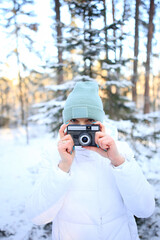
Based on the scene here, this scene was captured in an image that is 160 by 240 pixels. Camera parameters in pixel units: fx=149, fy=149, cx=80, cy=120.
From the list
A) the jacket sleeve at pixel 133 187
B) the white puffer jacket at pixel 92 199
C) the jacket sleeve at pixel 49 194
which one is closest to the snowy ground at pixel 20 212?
the white puffer jacket at pixel 92 199

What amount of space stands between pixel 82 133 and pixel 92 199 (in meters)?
0.62

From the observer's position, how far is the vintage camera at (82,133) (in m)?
1.29

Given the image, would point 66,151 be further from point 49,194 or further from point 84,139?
point 49,194

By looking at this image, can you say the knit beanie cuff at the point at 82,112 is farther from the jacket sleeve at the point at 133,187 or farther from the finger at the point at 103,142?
the jacket sleeve at the point at 133,187

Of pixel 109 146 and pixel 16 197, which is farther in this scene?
pixel 16 197

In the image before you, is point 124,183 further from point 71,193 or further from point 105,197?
point 71,193

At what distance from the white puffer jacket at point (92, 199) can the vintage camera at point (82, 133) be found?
259 millimetres

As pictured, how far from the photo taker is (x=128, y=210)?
146 centimetres

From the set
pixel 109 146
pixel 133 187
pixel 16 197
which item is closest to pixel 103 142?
pixel 109 146

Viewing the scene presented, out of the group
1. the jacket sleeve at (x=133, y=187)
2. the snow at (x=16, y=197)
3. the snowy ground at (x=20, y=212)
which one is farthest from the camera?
the snow at (x=16, y=197)

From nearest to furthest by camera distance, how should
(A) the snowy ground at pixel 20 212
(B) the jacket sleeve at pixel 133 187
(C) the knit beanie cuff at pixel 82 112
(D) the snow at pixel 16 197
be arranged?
(B) the jacket sleeve at pixel 133 187
(C) the knit beanie cuff at pixel 82 112
(A) the snowy ground at pixel 20 212
(D) the snow at pixel 16 197

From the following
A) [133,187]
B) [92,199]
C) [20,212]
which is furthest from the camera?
[20,212]

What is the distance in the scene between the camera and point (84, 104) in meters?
1.47

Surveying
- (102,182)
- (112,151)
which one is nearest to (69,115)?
(112,151)
